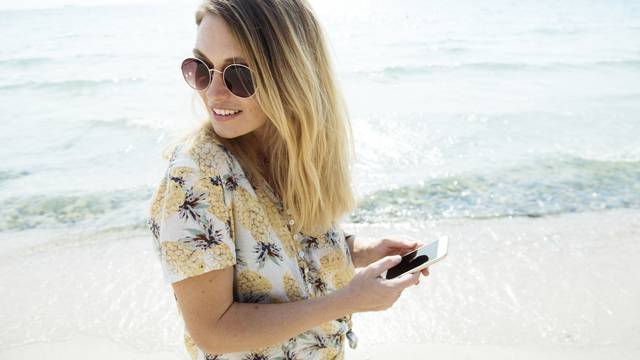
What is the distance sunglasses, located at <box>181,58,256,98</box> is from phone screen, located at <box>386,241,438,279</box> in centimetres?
74

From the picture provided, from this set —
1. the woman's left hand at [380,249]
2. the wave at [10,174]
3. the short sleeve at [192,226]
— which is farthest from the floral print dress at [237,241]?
the wave at [10,174]

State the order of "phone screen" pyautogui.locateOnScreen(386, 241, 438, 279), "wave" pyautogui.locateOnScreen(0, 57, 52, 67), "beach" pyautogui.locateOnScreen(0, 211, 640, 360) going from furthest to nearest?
"wave" pyautogui.locateOnScreen(0, 57, 52, 67) → "beach" pyautogui.locateOnScreen(0, 211, 640, 360) → "phone screen" pyautogui.locateOnScreen(386, 241, 438, 279)

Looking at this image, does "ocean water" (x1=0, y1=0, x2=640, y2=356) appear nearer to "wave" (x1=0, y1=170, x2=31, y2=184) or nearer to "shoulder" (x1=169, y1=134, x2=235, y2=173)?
"wave" (x1=0, y1=170, x2=31, y2=184)

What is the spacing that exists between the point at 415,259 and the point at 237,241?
2.20 ft

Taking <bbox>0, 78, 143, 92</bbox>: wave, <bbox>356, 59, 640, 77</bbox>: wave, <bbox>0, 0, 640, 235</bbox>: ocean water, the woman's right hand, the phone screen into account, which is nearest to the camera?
the woman's right hand

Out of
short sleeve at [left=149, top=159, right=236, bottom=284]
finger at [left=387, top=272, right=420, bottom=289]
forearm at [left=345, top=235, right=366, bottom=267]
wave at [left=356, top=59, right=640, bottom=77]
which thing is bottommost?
wave at [left=356, top=59, right=640, bottom=77]

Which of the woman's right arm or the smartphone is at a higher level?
the woman's right arm

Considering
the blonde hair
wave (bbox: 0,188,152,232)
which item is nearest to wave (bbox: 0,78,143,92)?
wave (bbox: 0,188,152,232)

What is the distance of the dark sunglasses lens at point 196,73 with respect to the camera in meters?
1.81

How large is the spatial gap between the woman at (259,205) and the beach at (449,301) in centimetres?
249

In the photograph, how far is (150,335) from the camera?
4363mm

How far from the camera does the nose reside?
5.87 ft

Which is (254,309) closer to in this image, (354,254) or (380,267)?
(380,267)

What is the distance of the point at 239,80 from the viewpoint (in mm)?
1765
